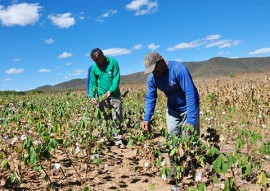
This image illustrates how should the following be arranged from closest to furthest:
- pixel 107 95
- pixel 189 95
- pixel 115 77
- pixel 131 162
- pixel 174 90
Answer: pixel 189 95 → pixel 174 90 → pixel 131 162 → pixel 107 95 → pixel 115 77

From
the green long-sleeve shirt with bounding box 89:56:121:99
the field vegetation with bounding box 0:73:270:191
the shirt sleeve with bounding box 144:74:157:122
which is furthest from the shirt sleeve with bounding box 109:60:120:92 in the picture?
the shirt sleeve with bounding box 144:74:157:122

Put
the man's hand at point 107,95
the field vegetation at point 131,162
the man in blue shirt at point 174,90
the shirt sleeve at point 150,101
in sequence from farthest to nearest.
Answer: the man's hand at point 107,95, the shirt sleeve at point 150,101, the man in blue shirt at point 174,90, the field vegetation at point 131,162

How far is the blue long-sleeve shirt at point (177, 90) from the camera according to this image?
3309 mm

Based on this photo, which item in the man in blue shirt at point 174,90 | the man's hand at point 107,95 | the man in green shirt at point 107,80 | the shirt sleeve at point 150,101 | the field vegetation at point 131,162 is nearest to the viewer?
the field vegetation at point 131,162

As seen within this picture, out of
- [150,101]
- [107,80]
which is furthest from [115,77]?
[150,101]

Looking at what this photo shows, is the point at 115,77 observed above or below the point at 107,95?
above

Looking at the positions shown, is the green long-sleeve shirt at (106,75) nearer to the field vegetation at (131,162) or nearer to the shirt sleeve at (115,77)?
the shirt sleeve at (115,77)

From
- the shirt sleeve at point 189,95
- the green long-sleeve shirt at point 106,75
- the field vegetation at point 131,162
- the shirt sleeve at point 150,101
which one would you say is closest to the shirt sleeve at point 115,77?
the green long-sleeve shirt at point 106,75

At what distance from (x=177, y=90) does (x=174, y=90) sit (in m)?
0.03

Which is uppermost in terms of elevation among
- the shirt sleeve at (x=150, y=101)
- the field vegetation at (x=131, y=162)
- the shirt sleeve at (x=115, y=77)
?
the shirt sleeve at (x=115, y=77)

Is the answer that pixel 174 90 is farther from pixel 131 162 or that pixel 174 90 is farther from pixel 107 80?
pixel 107 80

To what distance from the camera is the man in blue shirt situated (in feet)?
10.8

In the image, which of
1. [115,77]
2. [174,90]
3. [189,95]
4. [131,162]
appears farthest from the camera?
[115,77]

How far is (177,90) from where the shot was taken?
11.6 ft
